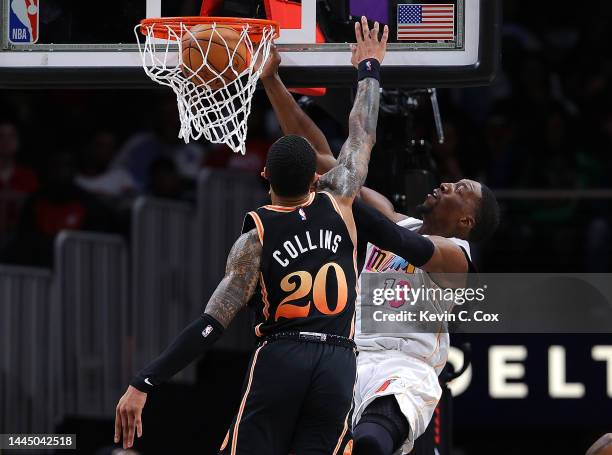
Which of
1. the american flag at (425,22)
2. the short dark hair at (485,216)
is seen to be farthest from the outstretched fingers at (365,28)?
the short dark hair at (485,216)

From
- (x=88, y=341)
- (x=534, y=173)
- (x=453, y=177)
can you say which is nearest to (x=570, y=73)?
(x=534, y=173)

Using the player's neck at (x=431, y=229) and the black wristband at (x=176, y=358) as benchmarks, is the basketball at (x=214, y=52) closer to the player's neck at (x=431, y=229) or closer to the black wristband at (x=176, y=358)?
the player's neck at (x=431, y=229)

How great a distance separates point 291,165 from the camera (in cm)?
541

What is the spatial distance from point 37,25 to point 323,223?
1896 millimetres

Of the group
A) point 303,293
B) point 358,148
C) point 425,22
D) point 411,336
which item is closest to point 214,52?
point 358,148

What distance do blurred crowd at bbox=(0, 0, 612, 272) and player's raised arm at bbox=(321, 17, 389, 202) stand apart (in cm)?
312

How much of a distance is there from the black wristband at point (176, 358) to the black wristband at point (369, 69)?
137 centimetres

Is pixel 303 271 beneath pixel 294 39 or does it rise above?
beneath

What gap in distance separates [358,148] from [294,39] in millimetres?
777

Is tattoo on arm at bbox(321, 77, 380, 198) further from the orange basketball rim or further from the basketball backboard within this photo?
the orange basketball rim

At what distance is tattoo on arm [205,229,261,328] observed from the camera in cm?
542

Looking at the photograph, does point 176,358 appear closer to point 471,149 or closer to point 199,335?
point 199,335

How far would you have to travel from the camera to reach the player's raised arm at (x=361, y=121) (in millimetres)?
5637

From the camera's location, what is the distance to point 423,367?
6375 millimetres
